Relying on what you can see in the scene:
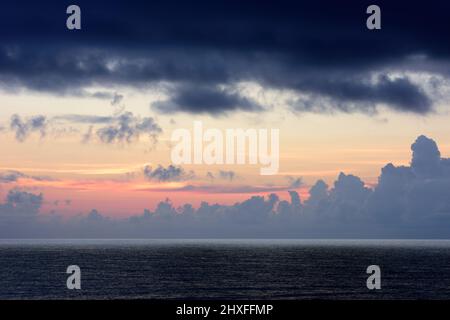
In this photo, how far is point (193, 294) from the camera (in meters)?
97.2

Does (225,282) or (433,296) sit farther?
(225,282)

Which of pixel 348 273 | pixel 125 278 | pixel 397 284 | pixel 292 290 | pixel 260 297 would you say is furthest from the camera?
pixel 348 273

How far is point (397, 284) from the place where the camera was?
371 feet

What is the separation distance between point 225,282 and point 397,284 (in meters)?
34.0
